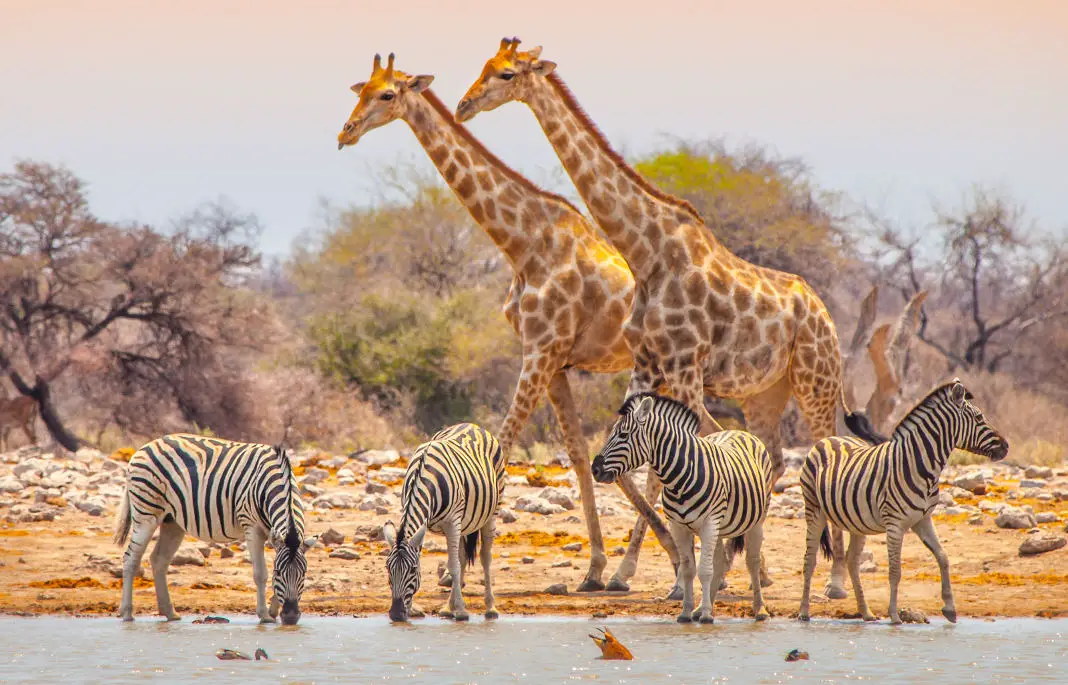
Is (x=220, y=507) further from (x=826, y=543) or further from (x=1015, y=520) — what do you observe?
(x=1015, y=520)

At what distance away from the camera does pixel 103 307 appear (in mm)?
23266

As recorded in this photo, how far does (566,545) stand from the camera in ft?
42.5

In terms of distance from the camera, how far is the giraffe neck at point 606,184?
36.1ft

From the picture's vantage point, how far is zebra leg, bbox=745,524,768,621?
31.6ft

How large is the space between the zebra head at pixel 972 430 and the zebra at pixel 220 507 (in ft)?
13.4

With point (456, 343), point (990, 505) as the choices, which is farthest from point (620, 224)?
point (456, 343)

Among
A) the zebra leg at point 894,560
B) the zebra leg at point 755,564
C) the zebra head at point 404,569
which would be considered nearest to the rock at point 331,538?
the zebra head at point 404,569

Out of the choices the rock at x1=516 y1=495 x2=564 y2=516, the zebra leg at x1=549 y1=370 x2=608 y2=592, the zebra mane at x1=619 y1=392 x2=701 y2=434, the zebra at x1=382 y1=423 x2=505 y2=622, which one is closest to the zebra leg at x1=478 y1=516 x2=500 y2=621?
the zebra at x1=382 y1=423 x2=505 y2=622

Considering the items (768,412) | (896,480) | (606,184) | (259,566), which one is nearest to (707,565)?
(896,480)

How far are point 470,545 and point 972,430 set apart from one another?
10.7ft

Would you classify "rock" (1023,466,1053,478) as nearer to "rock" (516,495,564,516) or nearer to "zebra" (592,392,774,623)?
"rock" (516,495,564,516)

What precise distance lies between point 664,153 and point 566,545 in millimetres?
17653

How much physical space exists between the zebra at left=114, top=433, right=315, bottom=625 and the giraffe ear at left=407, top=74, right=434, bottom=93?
3181 millimetres

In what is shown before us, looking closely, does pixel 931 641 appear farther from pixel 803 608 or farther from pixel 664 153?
pixel 664 153
